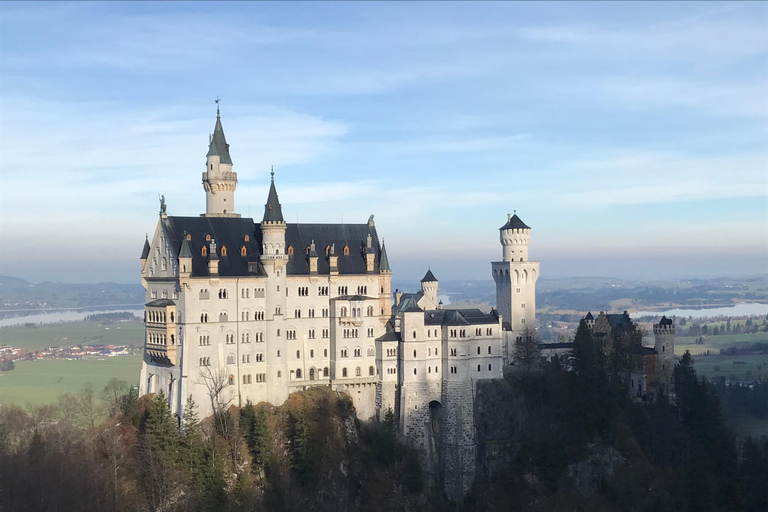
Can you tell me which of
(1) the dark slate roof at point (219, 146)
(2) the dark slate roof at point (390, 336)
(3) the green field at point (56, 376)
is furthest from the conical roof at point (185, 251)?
(3) the green field at point (56, 376)

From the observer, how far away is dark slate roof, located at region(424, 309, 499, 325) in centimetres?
8762

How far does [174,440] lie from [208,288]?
1349cm

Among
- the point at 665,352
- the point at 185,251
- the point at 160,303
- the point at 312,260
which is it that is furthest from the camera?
the point at 665,352

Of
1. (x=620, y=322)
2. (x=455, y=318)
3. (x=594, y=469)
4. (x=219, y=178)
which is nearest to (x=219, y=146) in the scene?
(x=219, y=178)

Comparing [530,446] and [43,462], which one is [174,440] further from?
→ [530,446]

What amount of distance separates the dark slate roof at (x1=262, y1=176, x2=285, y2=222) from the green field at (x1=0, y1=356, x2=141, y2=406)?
170ft

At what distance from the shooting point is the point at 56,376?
15712cm

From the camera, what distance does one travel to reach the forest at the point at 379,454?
72.0 meters

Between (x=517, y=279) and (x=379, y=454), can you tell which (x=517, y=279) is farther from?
(x=379, y=454)

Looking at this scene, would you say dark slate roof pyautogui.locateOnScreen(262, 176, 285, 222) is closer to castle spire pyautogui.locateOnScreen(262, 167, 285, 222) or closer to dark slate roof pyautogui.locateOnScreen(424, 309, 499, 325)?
castle spire pyautogui.locateOnScreen(262, 167, 285, 222)

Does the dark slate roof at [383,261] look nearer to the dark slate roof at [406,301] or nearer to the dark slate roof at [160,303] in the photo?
the dark slate roof at [406,301]

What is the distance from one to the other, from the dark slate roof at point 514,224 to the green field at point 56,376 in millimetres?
64555

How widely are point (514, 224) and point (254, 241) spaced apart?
94.6ft

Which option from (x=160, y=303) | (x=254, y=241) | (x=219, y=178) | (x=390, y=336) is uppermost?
(x=219, y=178)
